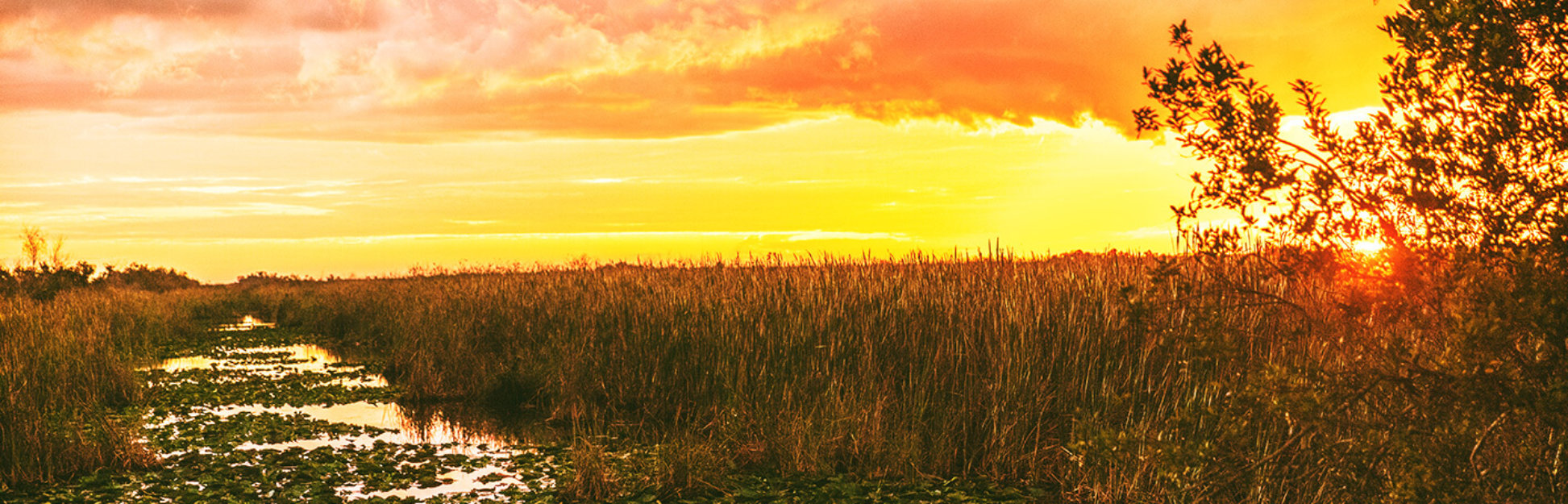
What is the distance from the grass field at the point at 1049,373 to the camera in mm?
3996

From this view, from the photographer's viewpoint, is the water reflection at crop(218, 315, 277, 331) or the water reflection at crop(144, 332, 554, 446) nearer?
the water reflection at crop(144, 332, 554, 446)

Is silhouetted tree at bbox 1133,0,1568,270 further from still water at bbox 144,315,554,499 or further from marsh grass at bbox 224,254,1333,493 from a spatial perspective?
still water at bbox 144,315,554,499

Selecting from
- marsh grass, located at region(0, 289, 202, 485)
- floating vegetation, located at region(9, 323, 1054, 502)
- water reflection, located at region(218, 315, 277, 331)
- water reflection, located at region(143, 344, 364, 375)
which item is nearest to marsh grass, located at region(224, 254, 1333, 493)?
floating vegetation, located at region(9, 323, 1054, 502)

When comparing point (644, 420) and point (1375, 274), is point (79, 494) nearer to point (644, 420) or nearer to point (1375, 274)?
point (644, 420)

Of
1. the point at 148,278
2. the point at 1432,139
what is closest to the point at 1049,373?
the point at 1432,139

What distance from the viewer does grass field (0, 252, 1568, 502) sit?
13.1 feet

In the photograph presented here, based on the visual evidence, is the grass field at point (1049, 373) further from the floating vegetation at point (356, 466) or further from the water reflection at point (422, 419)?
the water reflection at point (422, 419)

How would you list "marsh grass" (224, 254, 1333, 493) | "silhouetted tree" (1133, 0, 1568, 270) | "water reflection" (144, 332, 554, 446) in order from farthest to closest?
"water reflection" (144, 332, 554, 446)
"marsh grass" (224, 254, 1333, 493)
"silhouetted tree" (1133, 0, 1568, 270)

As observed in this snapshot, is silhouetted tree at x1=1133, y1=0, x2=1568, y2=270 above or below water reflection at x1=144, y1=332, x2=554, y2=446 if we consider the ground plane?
above

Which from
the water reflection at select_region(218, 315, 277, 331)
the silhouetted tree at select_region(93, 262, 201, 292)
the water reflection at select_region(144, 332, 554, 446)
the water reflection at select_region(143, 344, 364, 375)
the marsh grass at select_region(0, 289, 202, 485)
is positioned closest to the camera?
the marsh grass at select_region(0, 289, 202, 485)

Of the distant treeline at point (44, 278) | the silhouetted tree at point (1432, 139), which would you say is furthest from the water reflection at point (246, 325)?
the silhouetted tree at point (1432, 139)

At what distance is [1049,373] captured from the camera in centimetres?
702

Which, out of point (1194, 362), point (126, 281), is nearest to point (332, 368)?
point (1194, 362)

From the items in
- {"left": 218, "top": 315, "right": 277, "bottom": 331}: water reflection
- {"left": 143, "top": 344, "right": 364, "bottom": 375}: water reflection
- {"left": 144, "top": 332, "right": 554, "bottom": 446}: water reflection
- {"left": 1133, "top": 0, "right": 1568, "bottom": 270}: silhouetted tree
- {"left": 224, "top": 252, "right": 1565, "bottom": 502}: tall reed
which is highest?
{"left": 1133, "top": 0, "right": 1568, "bottom": 270}: silhouetted tree
